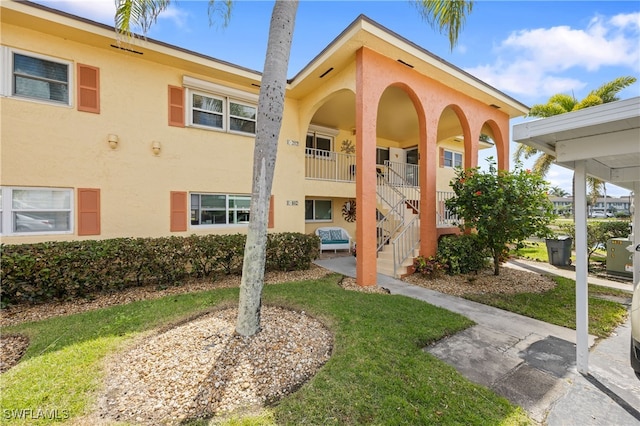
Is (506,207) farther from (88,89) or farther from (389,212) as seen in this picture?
(88,89)

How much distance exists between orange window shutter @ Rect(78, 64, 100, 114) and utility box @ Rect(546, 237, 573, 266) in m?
15.4

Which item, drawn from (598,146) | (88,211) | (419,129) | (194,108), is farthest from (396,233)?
(88,211)

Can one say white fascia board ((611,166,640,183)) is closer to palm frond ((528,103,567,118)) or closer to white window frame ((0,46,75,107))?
white window frame ((0,46,75,107))

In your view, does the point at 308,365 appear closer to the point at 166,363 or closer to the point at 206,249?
the point at 166,363

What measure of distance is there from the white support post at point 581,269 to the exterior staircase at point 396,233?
4.66 meters

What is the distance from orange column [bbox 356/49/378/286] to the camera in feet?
23.0

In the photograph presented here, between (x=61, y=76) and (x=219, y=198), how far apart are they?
16.0ft

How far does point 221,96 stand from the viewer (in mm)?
8773

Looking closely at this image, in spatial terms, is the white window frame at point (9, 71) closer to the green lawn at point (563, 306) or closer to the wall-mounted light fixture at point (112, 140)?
the wall-mounted light fixture at point (112, 140)

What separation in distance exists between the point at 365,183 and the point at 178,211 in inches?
225

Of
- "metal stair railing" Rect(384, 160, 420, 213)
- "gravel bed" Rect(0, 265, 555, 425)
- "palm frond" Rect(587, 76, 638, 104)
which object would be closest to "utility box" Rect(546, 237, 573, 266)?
"metal stair railing" Rect(384, 160, 420, 213)

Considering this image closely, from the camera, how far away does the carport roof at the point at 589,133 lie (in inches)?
113

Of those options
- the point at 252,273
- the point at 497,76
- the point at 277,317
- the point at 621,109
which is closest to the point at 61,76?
the point at 252,273

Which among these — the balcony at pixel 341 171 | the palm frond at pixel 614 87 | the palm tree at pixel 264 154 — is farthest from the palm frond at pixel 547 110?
the palm tree at pixel 264 154
